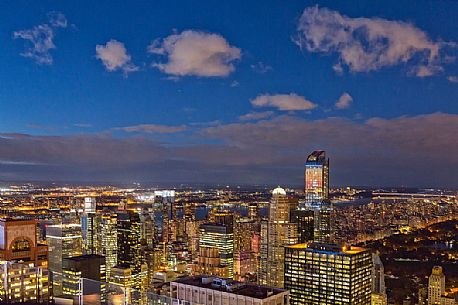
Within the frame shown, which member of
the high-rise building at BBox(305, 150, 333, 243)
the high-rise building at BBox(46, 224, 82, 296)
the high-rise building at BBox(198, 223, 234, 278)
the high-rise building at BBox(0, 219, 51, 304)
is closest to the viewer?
the high-rise building at BBox(0, 219, 51, 304)

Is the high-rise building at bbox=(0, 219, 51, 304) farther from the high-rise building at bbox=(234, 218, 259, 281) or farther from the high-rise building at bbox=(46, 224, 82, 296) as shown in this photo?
the high-rise building at bbox=(234, 218, 259, 281)

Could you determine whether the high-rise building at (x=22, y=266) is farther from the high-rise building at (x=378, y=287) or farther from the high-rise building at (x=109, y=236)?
the high-rise building at (x=109, y=236)

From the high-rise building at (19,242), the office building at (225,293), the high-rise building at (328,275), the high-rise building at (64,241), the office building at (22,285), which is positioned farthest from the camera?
the high-rise building at (64,241)

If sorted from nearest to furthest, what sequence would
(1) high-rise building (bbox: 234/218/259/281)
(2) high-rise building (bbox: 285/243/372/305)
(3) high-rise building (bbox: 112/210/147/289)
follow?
1. (2) high-rise building (bbox: 285/243/372/305)
2. (3) high-rise building (bbox: 112/210/147/289)
3. (1) high-rise building (bbox: 234/218/259/281)

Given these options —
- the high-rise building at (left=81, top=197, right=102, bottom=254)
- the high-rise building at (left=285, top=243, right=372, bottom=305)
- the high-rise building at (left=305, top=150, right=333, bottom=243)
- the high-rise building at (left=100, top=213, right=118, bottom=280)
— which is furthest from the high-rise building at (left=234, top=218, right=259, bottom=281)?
the high-rise building at (left=81, top=197, right=102, bottom=254)

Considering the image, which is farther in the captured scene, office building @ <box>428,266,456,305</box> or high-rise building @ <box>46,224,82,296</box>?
high-rise building @ <box>46,224,82,296</box>

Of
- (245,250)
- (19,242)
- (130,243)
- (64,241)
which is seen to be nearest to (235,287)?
(19,242)

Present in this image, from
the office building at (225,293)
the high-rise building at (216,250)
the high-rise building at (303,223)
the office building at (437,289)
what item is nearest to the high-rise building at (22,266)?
the office building at (225,293)
